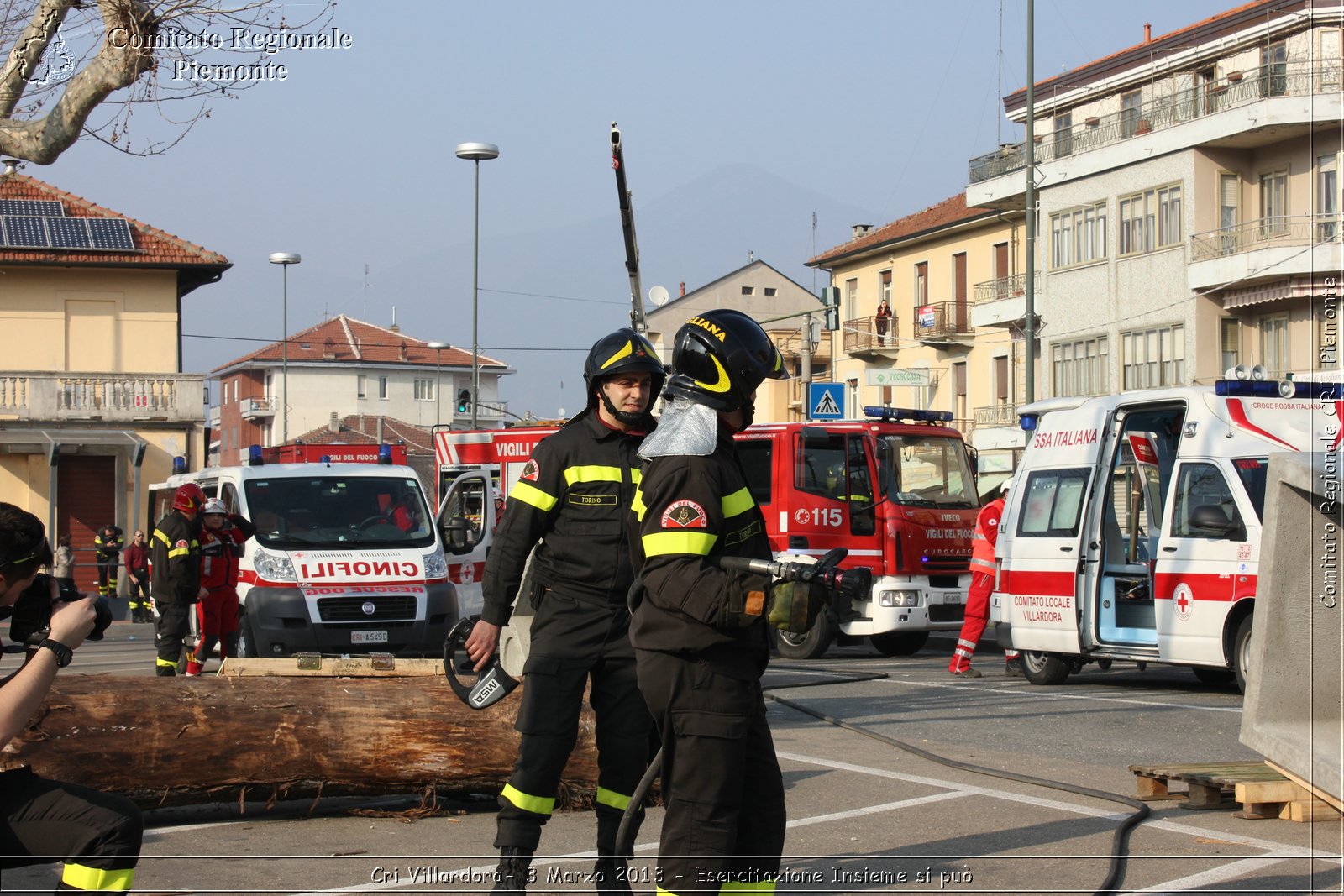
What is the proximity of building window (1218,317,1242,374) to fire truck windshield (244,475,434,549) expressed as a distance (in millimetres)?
25846

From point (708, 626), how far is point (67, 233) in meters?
39.8

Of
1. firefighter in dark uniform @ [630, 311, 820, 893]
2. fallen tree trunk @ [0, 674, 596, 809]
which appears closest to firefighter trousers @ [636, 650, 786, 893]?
firefighter in dark uniform @ [630, 311, 820, 893]

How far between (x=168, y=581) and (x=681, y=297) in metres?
64.6

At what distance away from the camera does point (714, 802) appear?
4.47 meters

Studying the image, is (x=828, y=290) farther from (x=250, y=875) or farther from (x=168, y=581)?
(x=250, y=875)

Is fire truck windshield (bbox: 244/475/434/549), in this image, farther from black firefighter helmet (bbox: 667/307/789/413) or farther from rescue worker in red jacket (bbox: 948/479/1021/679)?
black firefighter helmet (bbox: 667/307/789/413)

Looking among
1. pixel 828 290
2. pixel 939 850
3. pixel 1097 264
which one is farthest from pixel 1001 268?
pixel 939 850

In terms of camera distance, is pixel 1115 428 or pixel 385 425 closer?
pixel 1115 428

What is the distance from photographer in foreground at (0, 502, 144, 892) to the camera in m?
4.17

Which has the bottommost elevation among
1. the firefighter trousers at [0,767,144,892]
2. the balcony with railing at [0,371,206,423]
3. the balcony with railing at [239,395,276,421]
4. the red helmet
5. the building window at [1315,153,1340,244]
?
the firefighter trousers at [0,767,144,892]

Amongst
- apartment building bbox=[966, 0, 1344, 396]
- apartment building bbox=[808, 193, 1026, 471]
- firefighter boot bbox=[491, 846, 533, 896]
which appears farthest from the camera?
apartment building bbox=[808, 193, 1026, 471]

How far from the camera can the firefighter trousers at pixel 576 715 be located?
18.8ft

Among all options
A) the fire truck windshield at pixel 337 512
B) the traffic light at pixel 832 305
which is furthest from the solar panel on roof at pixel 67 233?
the fire truck windshield at pixel 337 512

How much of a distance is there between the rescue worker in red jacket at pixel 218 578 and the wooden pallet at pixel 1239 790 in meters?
8.16
